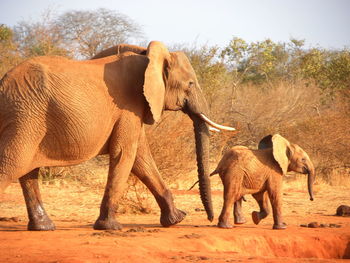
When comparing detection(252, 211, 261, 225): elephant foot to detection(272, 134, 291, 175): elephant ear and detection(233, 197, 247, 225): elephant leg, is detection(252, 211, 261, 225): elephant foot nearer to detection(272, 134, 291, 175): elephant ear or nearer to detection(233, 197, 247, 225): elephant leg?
detection(233, 197, 247, 225): elephant leg

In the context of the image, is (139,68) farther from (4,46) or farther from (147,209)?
(4,46)

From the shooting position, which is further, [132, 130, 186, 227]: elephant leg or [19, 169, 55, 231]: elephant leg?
[132, 130, 186, 227]: elephant leg

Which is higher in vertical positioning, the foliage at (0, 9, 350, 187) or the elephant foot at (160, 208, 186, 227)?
the foliage at (0, 9, 350, 187)

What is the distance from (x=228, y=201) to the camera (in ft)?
26.7

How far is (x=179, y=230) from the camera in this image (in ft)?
25.7

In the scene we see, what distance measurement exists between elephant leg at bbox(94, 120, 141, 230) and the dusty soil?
228mm

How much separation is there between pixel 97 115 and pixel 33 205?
1325 millimetres

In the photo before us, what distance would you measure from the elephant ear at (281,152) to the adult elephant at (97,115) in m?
0.99

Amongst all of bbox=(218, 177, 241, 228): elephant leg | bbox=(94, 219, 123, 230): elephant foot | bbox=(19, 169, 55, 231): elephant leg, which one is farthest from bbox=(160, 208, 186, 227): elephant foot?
bbox=(19, 169, 55, 231): elephant leg

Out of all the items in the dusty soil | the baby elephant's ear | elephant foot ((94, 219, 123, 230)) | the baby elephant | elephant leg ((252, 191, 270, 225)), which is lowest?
the dusty soil

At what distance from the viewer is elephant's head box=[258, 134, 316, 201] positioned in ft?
27.4

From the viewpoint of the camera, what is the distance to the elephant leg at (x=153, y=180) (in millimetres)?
8008

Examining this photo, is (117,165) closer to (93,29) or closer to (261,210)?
(261,210)

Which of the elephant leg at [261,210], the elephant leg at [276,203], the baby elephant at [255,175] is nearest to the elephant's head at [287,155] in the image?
the baby elephant at [255,175]
